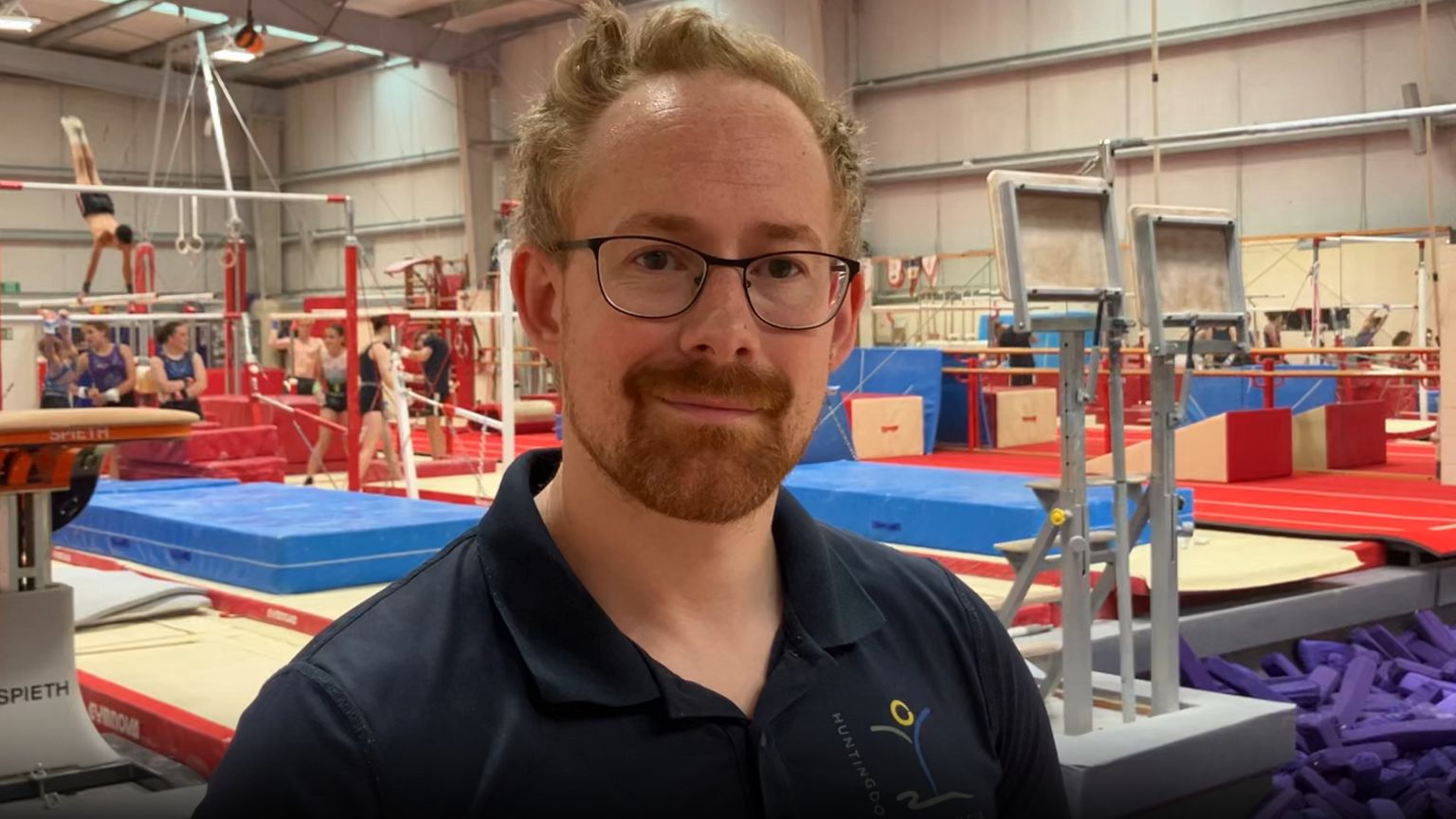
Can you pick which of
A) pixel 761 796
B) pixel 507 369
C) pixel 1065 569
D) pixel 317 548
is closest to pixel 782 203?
pixel 761 796

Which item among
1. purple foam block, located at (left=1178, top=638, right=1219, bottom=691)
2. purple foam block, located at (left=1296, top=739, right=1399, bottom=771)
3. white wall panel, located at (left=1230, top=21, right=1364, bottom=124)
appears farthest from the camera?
white wall panel, located at (left=1230, top=21, right=1364, bottom=124)

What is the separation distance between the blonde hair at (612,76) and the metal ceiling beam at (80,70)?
22.3 meters

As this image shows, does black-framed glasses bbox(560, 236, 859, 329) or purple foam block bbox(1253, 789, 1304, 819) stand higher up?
black-framed glasses bbox(560, 236, 859, 329)

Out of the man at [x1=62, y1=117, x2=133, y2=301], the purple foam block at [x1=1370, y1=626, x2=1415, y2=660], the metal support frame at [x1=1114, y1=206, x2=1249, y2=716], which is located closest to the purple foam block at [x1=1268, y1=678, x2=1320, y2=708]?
the purple foam block at [x1=1370, y1=626, x2=1415, y2=660]

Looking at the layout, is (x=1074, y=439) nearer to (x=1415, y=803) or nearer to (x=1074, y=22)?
(x=1415, y=803)

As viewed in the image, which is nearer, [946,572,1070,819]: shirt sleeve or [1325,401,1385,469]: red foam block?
[946,572,1070,819]: shirt sleeve

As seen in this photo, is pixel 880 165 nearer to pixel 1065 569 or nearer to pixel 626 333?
pixel 1065 569

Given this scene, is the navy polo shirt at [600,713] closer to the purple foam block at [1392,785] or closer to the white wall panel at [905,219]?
the purple foam block at [1392,785]

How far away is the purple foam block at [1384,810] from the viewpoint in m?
4.11

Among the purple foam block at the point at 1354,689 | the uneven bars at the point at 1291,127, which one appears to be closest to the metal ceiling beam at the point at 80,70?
the uneven bars at the point at 1291,127

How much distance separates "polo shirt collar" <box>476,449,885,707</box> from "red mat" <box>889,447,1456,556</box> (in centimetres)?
579

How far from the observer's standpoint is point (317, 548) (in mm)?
5695

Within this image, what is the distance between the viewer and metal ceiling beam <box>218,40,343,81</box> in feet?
71.6

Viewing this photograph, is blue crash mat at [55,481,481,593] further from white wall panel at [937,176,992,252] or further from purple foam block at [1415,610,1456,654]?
white wall panel at [937,176,992,252]
